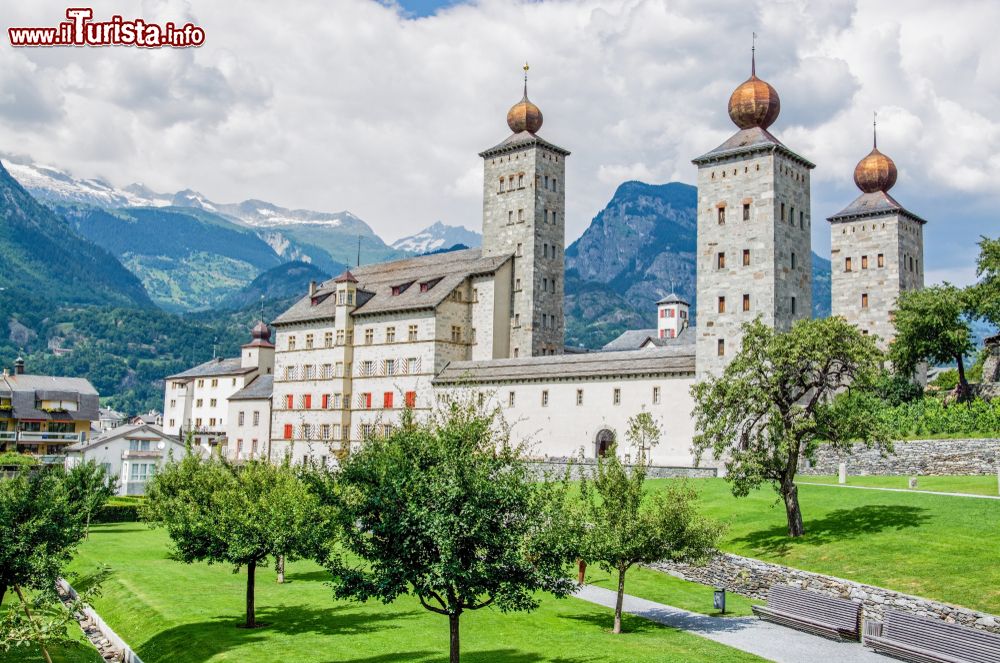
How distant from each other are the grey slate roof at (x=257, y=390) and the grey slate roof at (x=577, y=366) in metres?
28.9

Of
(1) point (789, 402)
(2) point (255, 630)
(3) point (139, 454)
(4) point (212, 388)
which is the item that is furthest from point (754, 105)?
(4) point (212, 388)

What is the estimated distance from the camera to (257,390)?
102 metres

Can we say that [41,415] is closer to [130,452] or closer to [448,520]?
[130,452]

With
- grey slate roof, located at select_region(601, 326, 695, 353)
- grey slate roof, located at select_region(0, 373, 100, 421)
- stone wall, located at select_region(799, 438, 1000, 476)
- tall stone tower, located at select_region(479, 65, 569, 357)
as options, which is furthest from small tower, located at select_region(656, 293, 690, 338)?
stone wall, located at select_region(799, 438, 1000, 476)

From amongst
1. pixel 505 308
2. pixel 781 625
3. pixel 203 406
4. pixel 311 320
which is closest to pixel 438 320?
pixel 505 308

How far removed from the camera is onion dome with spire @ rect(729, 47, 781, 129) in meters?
65.8

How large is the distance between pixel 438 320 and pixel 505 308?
6.26 metres

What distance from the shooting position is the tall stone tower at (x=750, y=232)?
207 feet

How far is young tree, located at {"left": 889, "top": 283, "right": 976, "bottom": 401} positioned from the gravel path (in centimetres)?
4033

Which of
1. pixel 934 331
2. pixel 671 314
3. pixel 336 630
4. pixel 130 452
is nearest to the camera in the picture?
pixel 336 630

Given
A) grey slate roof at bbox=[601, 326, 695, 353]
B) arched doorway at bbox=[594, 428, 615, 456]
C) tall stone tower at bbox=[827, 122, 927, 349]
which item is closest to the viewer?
arched doorway at bbox=[594, 428, 615, 456]

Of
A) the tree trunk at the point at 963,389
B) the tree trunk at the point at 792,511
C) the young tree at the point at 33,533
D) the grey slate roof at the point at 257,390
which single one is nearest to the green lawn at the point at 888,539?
the tree trunk at the point at 792,511

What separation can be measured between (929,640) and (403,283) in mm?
66447

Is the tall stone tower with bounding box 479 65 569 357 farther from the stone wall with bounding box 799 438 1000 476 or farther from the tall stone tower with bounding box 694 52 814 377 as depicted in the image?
the stone wall with bounding box 799 438 1000 476
